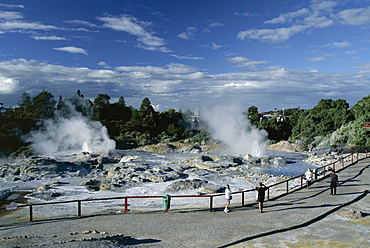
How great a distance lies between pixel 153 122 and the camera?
85750 millimetres

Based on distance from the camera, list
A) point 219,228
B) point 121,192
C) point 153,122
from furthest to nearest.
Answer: point 153,122
point 121,192
point 219,228

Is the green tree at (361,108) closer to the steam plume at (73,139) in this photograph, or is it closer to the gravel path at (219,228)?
the steam plume at (73,139)

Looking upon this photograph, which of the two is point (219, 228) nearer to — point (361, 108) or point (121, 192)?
point (121, 192)

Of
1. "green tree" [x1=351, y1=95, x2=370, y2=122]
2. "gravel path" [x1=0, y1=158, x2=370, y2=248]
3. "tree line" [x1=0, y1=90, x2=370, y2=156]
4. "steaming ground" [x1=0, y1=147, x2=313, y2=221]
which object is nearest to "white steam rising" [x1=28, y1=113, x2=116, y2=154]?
Answer: "tree line" [x1=0, y1=90, x2=370, y2=156]

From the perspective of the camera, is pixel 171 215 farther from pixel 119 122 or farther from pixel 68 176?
pixel 119 122

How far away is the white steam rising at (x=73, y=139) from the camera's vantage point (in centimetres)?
5032

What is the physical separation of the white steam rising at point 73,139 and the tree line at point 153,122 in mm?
2828

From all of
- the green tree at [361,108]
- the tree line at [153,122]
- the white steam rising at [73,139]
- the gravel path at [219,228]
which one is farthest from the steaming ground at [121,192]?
the green tree at [361,108]

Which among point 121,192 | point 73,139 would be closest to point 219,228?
point 121,192

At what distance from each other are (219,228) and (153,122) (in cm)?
7581

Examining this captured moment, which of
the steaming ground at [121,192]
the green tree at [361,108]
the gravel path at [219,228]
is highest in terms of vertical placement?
the green tree at [361,108]

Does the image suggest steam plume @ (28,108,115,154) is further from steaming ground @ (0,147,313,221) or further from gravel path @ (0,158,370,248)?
gravel path @ (0,158,370,248)

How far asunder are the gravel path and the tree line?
38479 mm

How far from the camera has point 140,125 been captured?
82.9 metres
